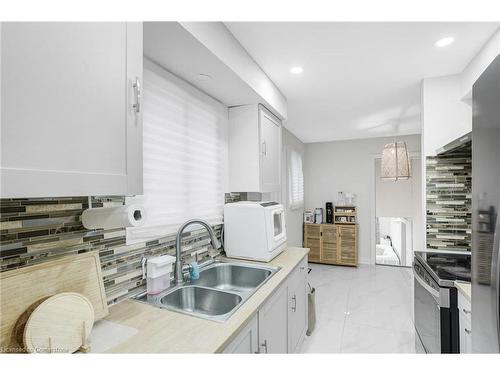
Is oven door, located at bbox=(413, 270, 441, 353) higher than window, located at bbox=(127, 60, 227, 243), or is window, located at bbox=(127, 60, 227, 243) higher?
window, located at bbox=(127, 60, 227, 243)

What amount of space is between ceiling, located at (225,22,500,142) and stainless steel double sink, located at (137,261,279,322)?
1556mm

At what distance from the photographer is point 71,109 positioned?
29.0 inches

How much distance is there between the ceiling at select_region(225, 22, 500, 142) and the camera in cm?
161

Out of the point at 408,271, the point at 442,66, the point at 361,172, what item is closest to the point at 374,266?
the point at 408,271

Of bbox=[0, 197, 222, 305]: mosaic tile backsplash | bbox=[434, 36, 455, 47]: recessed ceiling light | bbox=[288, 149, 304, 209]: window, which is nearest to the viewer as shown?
bbox=[0, 197, 222, 305]: mosaic tile backsplash

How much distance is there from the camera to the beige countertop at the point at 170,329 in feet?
3.04

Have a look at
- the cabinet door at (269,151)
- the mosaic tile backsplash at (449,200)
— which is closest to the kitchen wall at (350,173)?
the mosaic tile backsplash at (449,200)

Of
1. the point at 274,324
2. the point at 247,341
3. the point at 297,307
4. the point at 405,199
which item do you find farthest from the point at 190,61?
the point at 405,199

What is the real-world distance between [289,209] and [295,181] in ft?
2.11

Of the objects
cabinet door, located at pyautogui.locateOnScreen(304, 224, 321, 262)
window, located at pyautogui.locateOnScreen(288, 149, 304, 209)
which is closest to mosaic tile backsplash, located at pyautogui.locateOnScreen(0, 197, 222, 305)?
window, located at pyautogui.locateOnScreen(288, 149, 304, 209)

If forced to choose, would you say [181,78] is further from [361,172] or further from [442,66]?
[361,172]

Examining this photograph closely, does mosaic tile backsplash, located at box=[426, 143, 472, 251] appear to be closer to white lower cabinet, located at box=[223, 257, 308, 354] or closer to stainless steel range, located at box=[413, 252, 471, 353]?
stainless steel range, located at box=[413, 252, 471, 353]

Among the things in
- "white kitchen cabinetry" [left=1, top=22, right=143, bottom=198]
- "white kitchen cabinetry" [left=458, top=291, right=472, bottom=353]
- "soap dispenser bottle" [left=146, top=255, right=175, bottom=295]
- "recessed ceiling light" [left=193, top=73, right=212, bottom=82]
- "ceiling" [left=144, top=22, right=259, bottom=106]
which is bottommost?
"white kitchen cabinetry" [left=458, top=291, right=472, bottom=353]

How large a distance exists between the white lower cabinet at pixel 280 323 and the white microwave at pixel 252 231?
0.89 feet
